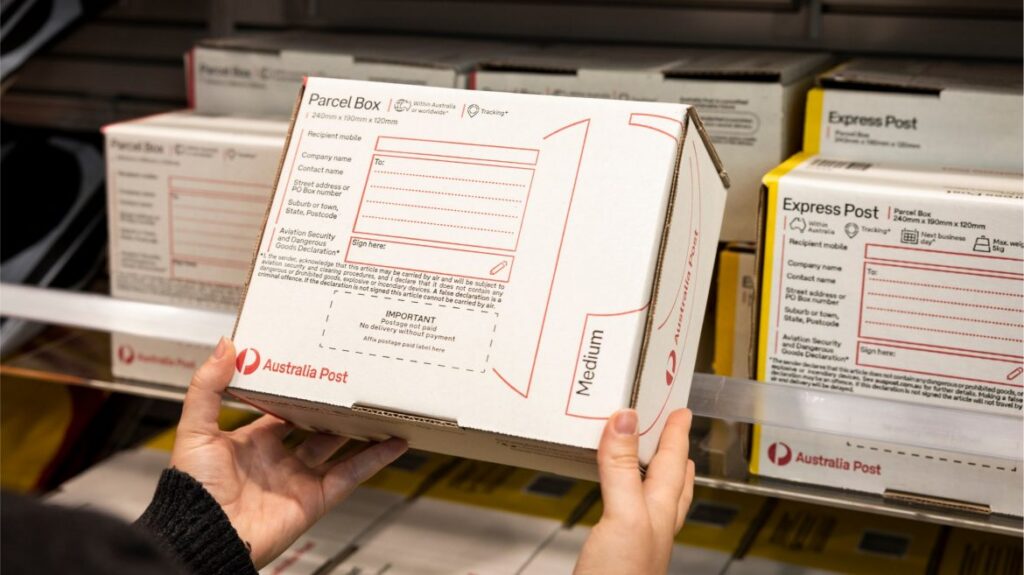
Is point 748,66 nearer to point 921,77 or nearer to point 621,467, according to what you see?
point 921,77

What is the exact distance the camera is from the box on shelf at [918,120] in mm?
1113

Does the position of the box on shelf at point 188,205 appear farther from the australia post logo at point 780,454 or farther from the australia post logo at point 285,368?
the australia post logo at point 780,454

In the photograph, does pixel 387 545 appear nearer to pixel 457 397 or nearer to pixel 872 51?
pixel 457 397

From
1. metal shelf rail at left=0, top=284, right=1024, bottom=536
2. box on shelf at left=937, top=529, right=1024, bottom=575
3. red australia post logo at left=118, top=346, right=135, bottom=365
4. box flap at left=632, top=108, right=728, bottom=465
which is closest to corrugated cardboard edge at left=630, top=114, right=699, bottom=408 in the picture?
box flap at left=632, top=108, right=728, bottom=465

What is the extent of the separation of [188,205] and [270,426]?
1.08 ft

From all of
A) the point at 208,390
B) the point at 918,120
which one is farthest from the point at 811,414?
the point at 208,390

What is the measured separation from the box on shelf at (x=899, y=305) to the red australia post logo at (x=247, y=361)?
496 millimetres

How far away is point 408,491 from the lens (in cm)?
154

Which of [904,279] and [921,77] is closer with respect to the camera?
[904,279]

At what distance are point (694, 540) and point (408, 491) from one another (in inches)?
16.1

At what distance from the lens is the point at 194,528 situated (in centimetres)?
97

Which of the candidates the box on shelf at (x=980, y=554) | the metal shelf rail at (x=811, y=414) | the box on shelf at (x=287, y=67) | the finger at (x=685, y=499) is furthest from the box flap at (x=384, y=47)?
the box on shelf at (x=980, y=554)

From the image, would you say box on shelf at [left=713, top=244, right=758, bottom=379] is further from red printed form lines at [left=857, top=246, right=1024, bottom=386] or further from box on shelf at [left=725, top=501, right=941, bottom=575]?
box on shelf at [left=725, top=501, right=941, bottom=575]

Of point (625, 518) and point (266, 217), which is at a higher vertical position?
point (266, 217)
